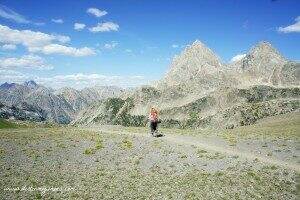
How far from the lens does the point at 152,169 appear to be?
3369 cm

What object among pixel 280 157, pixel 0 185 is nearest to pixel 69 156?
pixel 0 185

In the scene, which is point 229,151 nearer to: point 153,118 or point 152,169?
point 152,169

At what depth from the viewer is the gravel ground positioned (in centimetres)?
2781

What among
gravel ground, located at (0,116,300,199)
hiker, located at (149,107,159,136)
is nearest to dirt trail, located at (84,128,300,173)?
gravel ground, located at (0,116,300,199)

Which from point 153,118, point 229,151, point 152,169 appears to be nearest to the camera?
point 152,169

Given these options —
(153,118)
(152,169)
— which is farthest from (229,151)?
(153,118)

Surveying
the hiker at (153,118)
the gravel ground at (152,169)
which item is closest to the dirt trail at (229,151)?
the gravel ground at (152,169)

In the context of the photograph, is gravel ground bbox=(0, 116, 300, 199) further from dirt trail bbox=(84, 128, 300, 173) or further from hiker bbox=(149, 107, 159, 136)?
hiker bbox=(149, 107, 159, 136)

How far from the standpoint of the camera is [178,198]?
26.7m

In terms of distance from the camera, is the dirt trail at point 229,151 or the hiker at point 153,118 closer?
the dirt trail at point 229,151

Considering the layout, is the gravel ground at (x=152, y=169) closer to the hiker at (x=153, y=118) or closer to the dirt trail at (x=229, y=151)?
the dirt trail at (x=229, y=151)

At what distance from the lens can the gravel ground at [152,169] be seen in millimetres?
27812

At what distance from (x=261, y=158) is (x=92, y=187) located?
1627 centimetres

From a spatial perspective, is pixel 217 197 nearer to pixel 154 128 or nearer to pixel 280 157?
pixel 280 157
